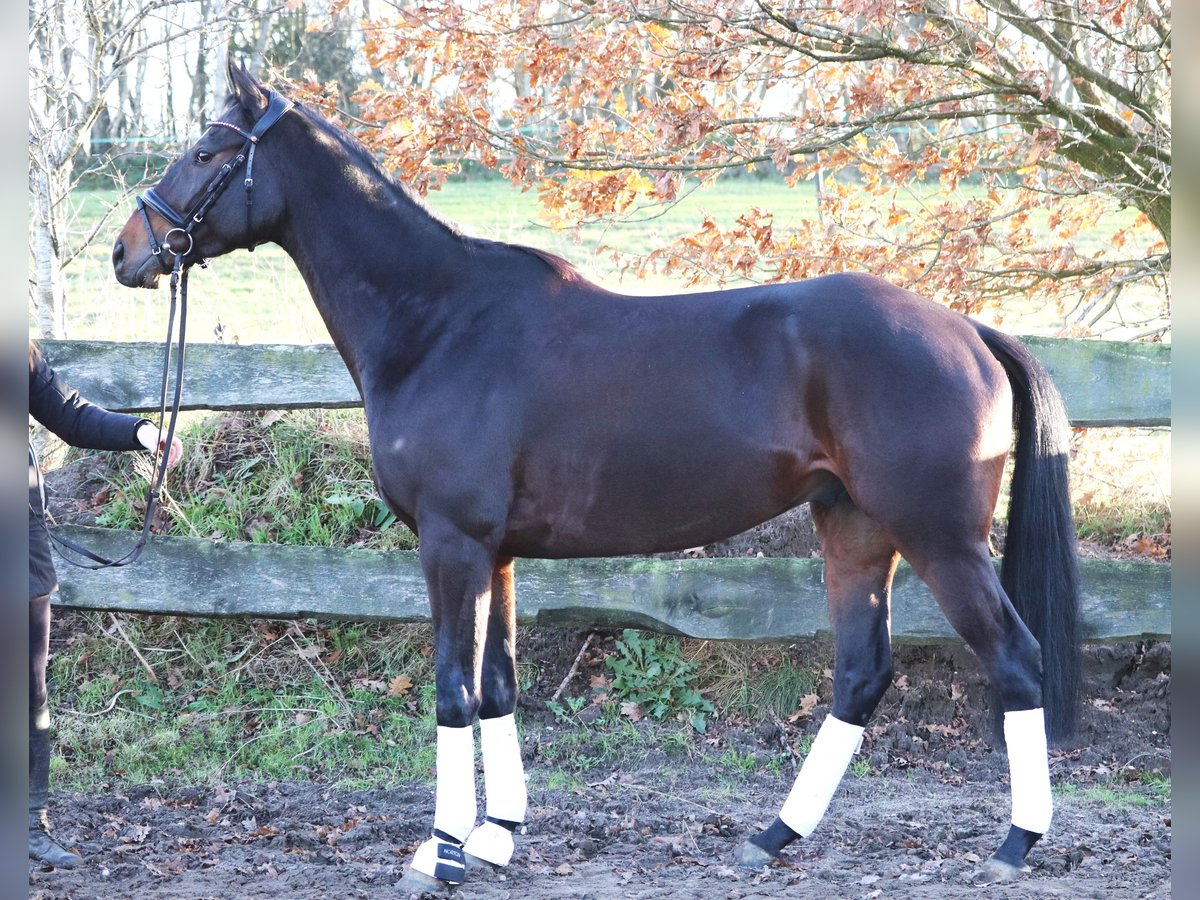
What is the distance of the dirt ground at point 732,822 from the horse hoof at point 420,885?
0.16ft

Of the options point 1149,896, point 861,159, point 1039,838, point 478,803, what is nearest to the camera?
point 1149,896

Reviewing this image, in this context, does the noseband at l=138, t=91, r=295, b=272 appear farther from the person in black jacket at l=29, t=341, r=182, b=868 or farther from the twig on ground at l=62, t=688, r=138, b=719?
the twig on ground at l=62, t=688, r=138, b=719

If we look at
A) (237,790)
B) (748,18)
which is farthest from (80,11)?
(237,790)

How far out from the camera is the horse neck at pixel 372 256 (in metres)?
3.79

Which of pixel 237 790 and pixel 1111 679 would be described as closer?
pixel 237 790

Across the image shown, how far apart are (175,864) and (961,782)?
3060 mm

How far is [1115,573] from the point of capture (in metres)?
4.68

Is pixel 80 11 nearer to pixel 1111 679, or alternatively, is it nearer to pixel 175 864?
Answer: pixel 175 864

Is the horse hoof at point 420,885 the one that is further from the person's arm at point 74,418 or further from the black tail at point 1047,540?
the black tail at point 1047,540

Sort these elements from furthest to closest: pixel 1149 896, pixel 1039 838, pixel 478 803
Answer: pixel 478 803 → pixel 1039 838 → pixel 1149 896

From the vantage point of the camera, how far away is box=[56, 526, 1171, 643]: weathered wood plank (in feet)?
15.4

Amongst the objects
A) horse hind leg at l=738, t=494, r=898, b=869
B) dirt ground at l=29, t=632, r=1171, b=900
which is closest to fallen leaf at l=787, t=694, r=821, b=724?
dirt ground at l=29, t=632, r=1171, b=900

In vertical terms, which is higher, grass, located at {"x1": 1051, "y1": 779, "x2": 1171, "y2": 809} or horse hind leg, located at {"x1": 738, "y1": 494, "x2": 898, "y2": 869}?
horse hind leg, located at {"x1": 738, "y1": 494, "x2": 898, "y2": 869}

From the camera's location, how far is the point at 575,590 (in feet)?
16.0
